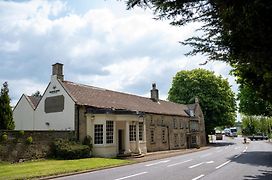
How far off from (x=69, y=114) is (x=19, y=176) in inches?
528

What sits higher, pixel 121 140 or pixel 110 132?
pixel 110 132

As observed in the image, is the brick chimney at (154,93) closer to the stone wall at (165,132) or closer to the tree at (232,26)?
the stone wall at (165,132)

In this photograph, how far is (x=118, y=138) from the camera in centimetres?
3281

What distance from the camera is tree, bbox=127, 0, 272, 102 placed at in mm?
5723

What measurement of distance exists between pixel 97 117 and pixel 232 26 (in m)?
24.9

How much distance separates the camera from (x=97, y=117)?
30.1m

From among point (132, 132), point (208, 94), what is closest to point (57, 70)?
point (132, 132)

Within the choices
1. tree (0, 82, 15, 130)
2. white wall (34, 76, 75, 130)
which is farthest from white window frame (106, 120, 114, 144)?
tree (0, 82, 15, 130)

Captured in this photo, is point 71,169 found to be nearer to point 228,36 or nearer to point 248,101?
point 228,36

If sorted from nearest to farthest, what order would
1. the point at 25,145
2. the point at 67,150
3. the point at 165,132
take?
the point at 25,145 < the point at 67,150 < the point at 165,132

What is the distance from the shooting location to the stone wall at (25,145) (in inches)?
887

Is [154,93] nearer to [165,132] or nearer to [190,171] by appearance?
[165,132]

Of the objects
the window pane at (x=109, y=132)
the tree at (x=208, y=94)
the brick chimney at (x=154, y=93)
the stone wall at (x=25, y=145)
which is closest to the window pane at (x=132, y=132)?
the window pane at (x=109, y=132)

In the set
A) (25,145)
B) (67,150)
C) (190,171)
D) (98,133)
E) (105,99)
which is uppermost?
(105,99)
